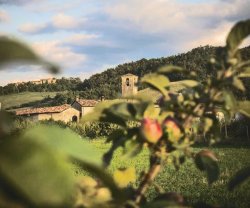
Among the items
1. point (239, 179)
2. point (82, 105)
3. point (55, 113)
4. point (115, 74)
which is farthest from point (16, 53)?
point (115, 74)

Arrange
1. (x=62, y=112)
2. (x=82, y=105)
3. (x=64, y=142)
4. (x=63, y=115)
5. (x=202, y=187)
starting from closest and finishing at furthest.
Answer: (x=64, y=142) → (x=202, y=187) → (x=82, y=105) → (x=62, y=112) → (x=63, y=115)

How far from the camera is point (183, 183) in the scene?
11.9 m

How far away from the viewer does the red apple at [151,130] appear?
2.54 feet

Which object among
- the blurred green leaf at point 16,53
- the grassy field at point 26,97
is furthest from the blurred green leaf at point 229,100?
the grassy field at point 26,97

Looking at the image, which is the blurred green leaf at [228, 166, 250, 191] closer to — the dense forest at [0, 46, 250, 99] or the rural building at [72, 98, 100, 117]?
the rural building at [72, 98, 100, 117]

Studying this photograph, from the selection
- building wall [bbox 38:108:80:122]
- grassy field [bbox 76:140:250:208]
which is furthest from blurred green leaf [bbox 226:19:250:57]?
building wall [bbox 38:108:80:122]

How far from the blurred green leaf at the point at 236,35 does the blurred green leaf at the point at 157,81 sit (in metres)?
0.14

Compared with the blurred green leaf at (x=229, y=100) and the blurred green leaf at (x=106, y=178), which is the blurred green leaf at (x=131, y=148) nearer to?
the blurred green leaf at (x=229, y=100)

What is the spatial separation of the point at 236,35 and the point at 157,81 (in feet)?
0.58

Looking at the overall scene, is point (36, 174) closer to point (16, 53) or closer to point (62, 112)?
point (16, 53)

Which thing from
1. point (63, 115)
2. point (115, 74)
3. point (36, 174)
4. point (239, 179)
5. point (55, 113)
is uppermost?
point (115, 74)

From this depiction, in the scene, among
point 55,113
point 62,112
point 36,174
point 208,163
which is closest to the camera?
point 36,174

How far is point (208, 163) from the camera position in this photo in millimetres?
893

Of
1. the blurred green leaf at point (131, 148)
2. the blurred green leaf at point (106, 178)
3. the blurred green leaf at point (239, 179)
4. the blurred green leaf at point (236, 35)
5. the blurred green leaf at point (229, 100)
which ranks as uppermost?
the blurred green leaf at point (236, 35)
